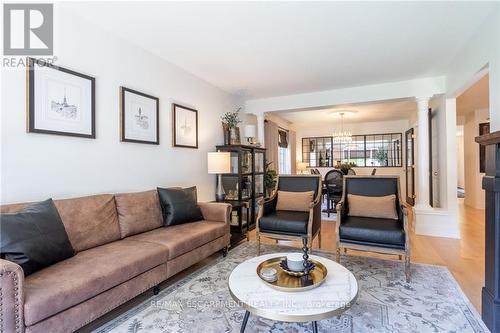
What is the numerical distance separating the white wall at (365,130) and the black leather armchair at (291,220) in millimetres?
4999

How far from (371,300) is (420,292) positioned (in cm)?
49

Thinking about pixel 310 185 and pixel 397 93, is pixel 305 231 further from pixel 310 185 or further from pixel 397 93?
pixel 397 93

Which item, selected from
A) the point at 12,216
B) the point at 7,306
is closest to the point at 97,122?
the point at 12,216

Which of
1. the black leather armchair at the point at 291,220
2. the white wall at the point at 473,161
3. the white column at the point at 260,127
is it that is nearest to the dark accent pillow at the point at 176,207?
the black leather armchair at the point at 291,220

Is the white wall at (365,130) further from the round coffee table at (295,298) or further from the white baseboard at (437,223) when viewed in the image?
the round coffee table at (295,298)

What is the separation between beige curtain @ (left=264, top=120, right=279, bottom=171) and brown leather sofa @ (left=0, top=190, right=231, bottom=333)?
10.9 ft

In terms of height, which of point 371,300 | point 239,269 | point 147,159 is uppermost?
point 147,159

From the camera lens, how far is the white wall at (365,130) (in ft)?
26.0

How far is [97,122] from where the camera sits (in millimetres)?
2633

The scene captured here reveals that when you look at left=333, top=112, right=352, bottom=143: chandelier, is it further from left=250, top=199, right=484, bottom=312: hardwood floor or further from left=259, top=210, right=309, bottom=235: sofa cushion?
left=259, top=210, right=309, bottom=235: sofa cushion

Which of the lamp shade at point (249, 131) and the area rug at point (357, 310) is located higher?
the lamp shade at point (249, 131)

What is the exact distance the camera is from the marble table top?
1383mm

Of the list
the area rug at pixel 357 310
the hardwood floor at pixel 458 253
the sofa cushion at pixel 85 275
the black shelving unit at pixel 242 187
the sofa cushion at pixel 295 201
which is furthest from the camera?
the black shelving unit at pixel 242 187

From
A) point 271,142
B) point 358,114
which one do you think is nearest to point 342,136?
point 358,114
